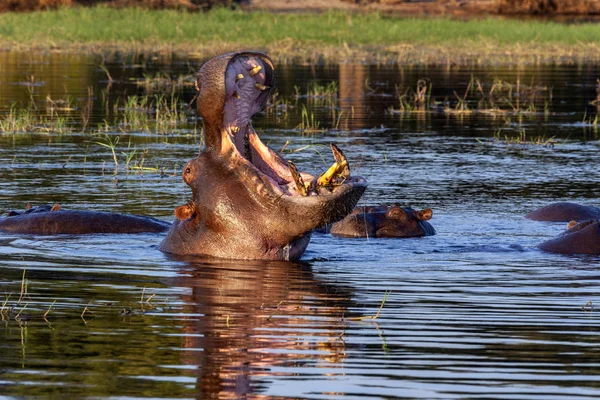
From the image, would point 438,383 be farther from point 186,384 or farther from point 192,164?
point 192,164

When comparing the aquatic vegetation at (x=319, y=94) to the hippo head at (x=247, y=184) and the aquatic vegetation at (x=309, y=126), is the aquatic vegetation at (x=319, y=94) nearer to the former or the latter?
the aquatic vegetation at (x=309, y=126)

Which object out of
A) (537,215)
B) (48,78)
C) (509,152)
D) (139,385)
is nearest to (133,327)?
(139,385)

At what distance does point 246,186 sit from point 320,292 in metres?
0.75

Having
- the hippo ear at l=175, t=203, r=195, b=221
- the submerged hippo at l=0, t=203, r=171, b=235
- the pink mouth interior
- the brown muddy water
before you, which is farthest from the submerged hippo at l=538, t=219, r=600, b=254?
the submerged hippo at l=0, t=203, r=171, b=235

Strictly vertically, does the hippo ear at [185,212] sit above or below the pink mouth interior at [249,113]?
below

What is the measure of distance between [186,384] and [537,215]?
5.57 m

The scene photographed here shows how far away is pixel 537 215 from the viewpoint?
31.3ft

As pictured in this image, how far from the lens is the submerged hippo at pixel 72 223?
27.6 ft

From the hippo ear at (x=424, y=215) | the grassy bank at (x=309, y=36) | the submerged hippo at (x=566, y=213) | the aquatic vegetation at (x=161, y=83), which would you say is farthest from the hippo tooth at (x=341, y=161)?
the grassy bank at (x=309, y=36)

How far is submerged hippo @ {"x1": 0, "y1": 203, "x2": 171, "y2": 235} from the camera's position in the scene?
8.42 m

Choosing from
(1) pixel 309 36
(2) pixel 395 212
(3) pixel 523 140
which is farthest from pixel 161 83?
(2) pixel 395 212

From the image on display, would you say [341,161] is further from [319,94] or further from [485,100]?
[485,100]

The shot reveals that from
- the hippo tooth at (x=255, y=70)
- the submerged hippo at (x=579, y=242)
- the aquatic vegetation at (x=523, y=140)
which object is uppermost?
the hippo tooth at (x=255, y=70)

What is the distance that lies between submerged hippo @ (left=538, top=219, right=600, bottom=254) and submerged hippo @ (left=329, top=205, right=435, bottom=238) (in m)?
0.93
